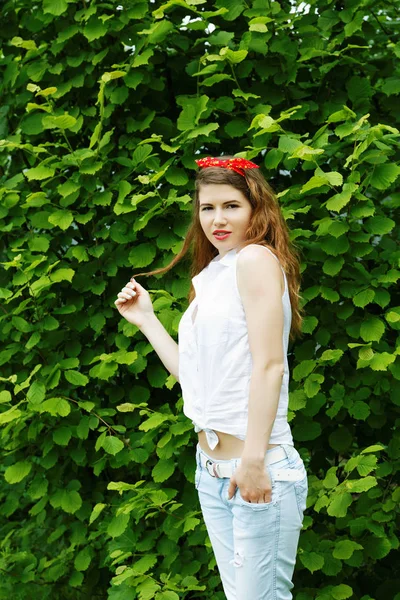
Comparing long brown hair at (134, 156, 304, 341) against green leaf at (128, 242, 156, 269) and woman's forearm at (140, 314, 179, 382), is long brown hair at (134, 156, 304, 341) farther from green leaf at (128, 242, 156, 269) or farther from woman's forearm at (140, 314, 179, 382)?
green leaf at (128, 242, 156, 269)

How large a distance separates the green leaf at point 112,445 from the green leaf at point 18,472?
39 cm

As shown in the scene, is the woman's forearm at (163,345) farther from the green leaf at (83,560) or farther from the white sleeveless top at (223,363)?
the green leaf at (83,560)

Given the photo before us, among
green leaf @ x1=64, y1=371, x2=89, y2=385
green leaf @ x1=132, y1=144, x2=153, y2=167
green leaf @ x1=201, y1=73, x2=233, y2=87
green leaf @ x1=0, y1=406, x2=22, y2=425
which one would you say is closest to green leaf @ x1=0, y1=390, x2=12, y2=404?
green leaf @ x1=0, y1=406, x2=22, y2=425

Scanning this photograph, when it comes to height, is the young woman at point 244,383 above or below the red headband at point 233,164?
below

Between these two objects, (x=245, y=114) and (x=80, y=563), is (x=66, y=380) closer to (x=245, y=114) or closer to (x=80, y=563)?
(x=80, y=563)

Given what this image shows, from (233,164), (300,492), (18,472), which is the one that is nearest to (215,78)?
(233,164)

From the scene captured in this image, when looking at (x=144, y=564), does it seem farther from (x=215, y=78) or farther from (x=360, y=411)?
(x=215, y=78)

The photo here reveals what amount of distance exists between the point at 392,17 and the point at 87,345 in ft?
5.86

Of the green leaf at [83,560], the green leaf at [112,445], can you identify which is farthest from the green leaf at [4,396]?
the green leaf at [83,560]

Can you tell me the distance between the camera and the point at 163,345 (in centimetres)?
239

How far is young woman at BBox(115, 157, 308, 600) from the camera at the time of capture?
6.27ft

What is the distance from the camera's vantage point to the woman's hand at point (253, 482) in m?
1.89

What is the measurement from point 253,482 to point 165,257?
4.18 ft

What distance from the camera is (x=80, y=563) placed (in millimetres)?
3170
